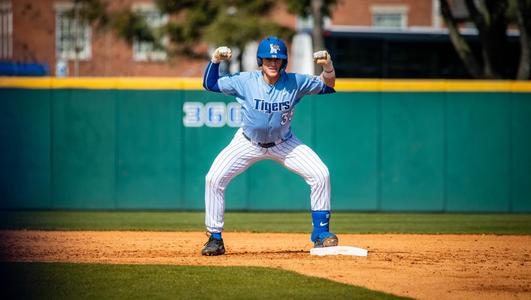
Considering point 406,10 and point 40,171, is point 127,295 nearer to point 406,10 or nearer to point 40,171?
point 40,171

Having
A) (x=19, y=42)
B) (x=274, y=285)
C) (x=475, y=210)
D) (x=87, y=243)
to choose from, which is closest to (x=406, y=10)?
(x=19, y=42)

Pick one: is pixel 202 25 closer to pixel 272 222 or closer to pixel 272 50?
pixel 272 222

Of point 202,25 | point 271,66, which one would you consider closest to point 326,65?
point 271,66

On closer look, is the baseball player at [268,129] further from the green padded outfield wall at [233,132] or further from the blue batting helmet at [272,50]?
the green padded outfield wall at [233,132]

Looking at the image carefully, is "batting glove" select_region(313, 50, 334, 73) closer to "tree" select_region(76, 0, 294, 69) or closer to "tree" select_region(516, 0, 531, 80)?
"tree" select_region(516, 0, 531, 80)

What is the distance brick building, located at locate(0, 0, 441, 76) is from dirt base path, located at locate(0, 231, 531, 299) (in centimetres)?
1611

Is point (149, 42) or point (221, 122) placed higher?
point (149, 42)

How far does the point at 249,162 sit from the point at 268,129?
1.33 feet

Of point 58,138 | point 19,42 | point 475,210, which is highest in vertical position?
point 19,42

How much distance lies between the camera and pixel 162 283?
6.99 meters

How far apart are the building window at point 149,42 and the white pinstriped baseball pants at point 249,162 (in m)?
18.7

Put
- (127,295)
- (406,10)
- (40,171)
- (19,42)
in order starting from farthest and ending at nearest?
(406,10) → (19,42) → (40,171) → (127,295)

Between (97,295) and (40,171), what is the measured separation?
8.21 meters

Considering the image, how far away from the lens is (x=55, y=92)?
47.5ft
